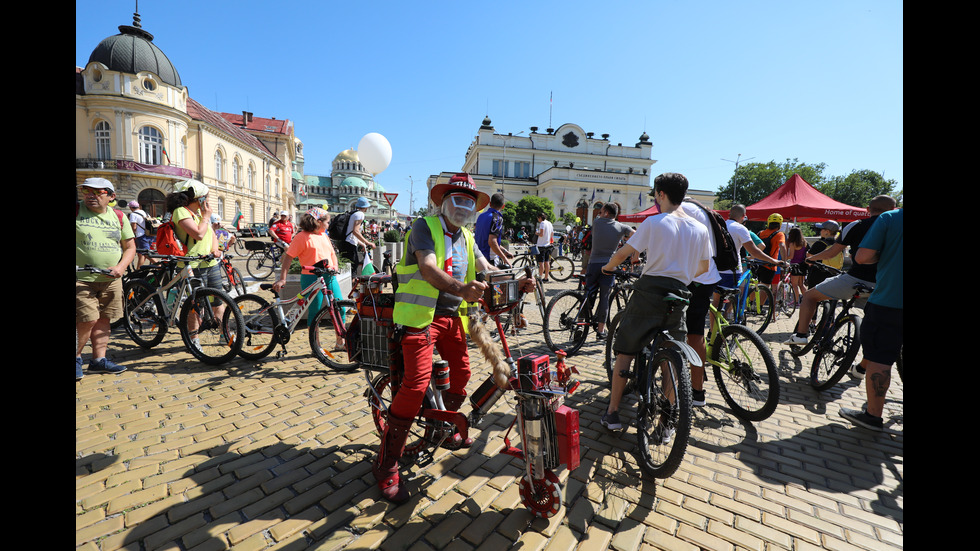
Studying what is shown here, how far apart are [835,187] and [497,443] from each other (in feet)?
265

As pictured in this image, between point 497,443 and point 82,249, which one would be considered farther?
point 82,249

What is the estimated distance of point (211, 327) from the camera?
495cm

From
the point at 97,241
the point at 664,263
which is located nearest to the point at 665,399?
the point at 664,263

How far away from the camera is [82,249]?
4.12 meters

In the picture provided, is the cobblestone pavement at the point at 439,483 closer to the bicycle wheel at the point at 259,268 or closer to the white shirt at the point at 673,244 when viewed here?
the white shirt at the point at 673,244

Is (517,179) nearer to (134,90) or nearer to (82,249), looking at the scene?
(134,90)

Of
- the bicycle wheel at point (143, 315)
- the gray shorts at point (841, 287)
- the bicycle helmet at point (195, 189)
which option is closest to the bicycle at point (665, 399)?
the gray shorts at point (841, 287)

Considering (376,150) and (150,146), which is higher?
(150,146)

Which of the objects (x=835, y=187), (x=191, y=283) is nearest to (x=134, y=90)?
(x=191, y=283)

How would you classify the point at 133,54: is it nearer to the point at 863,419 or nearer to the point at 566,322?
the point at 566,322

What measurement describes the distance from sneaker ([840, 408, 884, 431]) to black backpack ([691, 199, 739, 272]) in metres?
1.57

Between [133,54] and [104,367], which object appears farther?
[133,54]

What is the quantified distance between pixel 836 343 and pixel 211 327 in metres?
7.05

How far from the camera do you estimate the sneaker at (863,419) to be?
3521mm
